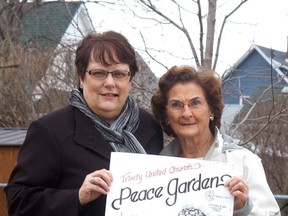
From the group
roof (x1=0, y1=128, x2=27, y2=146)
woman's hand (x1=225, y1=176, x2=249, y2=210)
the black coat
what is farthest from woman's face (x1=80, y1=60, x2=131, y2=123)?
roof (x1=0, y1=128, x2=27, y2=146)

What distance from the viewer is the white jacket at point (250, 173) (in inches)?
114

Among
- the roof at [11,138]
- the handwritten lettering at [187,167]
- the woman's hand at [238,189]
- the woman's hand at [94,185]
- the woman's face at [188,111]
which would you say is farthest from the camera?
the roof at [11,138]

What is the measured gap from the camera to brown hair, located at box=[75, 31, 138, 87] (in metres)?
2.96

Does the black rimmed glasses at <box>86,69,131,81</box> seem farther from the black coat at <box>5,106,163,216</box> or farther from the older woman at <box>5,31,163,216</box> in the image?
the black coat at <box>5,106,163,216</box>

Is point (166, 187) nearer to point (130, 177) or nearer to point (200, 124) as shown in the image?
point (130, 177)

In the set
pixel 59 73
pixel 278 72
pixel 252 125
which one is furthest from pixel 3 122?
pixel 278 72

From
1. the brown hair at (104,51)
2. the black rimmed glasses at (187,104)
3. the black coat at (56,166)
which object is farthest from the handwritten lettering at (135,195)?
the brown hair at (104,51)

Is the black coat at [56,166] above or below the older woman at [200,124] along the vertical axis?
below

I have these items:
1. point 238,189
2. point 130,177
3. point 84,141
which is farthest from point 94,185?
point 238,189

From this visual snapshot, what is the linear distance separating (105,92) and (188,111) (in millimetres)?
465

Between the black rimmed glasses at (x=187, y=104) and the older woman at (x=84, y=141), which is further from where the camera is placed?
the black rimmed glasses at (x=187, y=104)

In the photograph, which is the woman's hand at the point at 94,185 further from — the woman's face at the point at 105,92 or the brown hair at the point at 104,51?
the brown hair at the point at 104,51

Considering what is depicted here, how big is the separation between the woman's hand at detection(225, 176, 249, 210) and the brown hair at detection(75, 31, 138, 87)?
793 millimetres

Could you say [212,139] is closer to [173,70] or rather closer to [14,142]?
[173,70]
